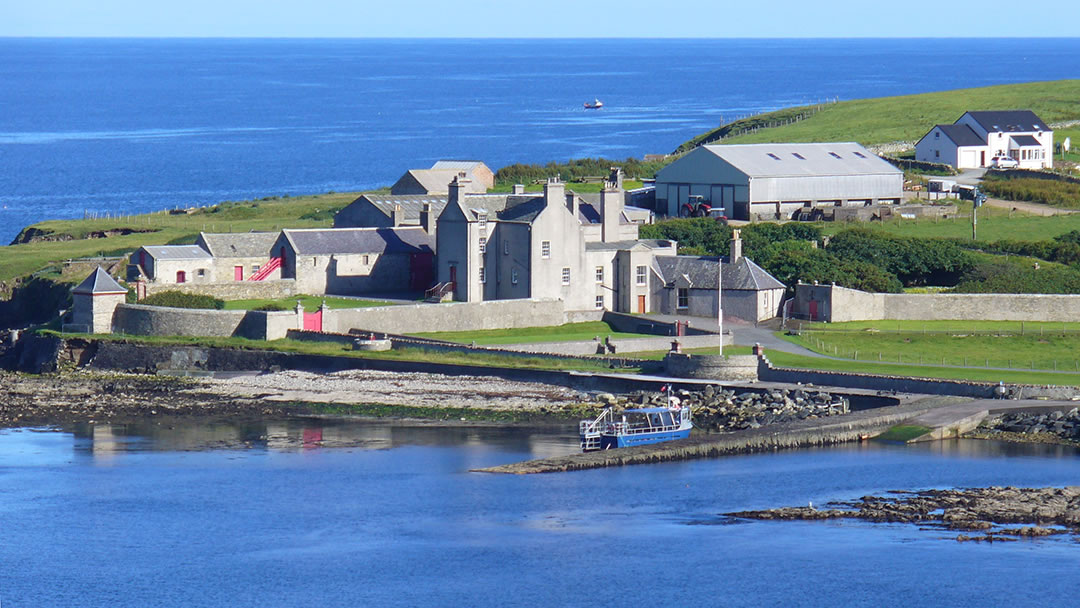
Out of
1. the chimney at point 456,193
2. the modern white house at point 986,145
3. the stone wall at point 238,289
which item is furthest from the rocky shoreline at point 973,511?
the modern white house at point 986,145

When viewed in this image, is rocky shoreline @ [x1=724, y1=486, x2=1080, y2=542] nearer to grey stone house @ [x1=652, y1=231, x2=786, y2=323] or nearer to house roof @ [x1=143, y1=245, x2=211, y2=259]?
grey stone house @ [x1=652, y1=231, x2=786, y2=323]

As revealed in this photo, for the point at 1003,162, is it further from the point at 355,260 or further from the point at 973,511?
the point at 973,511

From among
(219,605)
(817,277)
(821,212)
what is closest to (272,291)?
(817,277)

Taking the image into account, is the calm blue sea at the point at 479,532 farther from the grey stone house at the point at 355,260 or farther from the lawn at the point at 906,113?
the lawn at the point at 906,113

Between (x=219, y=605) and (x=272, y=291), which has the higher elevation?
(x=272, y=291)

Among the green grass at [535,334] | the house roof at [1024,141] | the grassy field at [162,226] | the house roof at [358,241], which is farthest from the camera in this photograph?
the house roof at [1024,141]

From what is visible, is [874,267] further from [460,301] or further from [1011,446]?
[1011,446]
